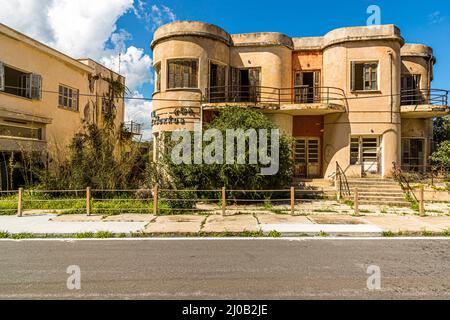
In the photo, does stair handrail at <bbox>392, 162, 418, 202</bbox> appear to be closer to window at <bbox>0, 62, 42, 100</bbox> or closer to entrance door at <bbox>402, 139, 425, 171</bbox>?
entrance door at <bbox>402, 139, 425, 171</bbox>

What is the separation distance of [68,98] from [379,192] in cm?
2015

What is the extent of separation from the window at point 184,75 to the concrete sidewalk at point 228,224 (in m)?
8.13

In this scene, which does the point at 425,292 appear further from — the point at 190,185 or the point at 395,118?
the point at 395,118

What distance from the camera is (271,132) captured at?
13195mm

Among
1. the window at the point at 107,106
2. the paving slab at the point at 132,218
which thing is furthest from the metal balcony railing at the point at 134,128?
the paving slab at the point at 132,218

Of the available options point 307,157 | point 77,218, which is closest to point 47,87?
point 77,218

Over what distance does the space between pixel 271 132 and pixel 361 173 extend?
6626mm

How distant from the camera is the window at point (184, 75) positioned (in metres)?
16.3

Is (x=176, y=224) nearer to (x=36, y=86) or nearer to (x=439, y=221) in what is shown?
(x=439, y=221)

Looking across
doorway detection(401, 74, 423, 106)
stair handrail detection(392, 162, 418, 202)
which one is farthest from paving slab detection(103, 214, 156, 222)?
doorway detection(401, 74, 423, 106)

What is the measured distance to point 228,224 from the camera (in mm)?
9586

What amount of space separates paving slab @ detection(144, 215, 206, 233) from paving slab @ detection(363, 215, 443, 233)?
18.4 ft

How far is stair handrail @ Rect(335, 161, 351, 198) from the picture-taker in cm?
1488
